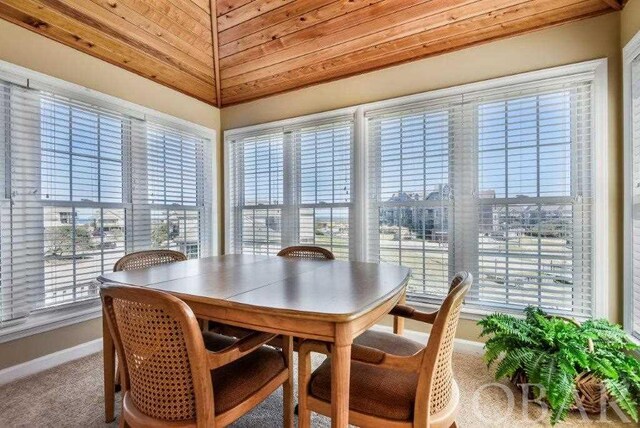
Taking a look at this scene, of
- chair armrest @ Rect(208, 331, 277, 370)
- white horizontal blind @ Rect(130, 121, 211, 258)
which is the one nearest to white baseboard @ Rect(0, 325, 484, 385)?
white horizontal blind @ Rect(130, 121, 211, 258)

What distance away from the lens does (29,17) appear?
86.5 inches

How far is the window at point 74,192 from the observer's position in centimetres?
221

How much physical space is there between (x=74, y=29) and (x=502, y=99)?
132 inches

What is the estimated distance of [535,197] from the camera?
2.40 m

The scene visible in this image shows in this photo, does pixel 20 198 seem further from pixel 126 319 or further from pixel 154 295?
pixel 154 295

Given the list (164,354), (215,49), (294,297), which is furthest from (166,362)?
(215,49)

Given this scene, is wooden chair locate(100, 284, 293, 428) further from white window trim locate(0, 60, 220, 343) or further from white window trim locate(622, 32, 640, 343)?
white window trim locate(622, 32, 640, 343)

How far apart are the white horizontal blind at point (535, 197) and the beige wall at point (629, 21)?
1.07 feet

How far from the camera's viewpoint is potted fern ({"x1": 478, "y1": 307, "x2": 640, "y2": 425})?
163 cm

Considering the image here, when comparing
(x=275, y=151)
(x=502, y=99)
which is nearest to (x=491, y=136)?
(x=502, y=99)

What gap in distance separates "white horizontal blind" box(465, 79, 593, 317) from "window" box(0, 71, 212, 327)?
296 centimetres

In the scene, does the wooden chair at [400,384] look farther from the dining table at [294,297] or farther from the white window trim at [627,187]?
the white window trim at [627,187]

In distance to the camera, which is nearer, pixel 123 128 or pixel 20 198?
pixel 20 198

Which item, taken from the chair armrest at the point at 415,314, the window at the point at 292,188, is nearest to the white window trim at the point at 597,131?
the window at the point at 292,188
